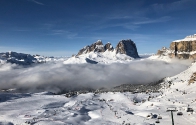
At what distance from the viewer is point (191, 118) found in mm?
67375

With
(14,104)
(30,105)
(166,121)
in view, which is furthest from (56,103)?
(166,121)

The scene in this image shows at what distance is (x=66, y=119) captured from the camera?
238 feet

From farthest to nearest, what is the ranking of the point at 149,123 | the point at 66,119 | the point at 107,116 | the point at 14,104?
the point at 14,104
the point at 107,116
the point at 66,119
the point at 149,123

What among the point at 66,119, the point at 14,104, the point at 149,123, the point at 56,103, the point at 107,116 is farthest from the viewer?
the point at 56,103

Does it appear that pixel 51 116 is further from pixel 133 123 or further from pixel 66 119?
pixel 133 123

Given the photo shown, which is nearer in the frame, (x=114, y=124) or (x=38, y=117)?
(x=114, y=124)

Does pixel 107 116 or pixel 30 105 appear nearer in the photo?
pixel 107 116

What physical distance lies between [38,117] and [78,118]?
15.7 m

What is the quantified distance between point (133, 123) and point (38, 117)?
36453 mm

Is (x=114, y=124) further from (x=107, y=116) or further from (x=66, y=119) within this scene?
(x=66, y=119)

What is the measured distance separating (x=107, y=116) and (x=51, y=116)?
22608 millimetres

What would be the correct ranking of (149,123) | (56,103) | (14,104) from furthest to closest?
(56,103) < (14,104) < (149,123)

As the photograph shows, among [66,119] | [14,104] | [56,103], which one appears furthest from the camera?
[56,103]

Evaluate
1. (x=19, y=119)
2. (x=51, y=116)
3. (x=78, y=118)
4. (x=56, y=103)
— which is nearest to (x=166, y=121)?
(x=78, y=118)
